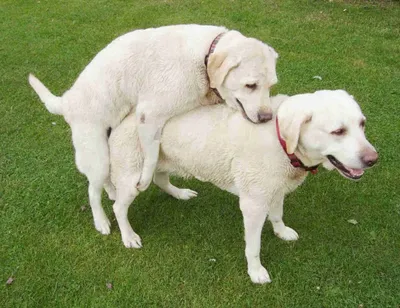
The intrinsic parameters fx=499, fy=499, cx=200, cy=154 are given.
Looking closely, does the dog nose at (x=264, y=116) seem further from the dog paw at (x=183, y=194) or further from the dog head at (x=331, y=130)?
the dog paw at (x=183, y=194)

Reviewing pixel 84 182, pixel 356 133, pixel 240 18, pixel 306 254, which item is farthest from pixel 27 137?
pixel 240 18

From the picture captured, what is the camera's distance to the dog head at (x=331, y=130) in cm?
319

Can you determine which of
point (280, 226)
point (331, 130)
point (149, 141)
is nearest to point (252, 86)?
point (331, 130)

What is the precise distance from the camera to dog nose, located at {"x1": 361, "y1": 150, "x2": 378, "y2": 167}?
3151 millimetres

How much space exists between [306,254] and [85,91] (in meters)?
2.31

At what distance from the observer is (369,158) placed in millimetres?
3152

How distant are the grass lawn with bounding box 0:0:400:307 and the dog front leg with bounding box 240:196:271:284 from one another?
3.4 inches

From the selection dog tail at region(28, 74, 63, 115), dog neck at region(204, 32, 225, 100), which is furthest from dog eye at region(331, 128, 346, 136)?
dog tail at region(28, 74, 63, 115)

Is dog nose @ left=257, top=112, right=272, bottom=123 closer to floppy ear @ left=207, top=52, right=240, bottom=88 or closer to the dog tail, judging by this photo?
floppy ear @ left=207, top=52, right=240, bottom=88

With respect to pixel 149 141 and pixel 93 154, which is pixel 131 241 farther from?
pixel 149 141

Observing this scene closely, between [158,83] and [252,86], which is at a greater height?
[252,86]

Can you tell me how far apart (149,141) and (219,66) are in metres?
0.81

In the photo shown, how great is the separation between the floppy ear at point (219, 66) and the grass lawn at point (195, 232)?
5.21ft

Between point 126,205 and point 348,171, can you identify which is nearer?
point 348,171
